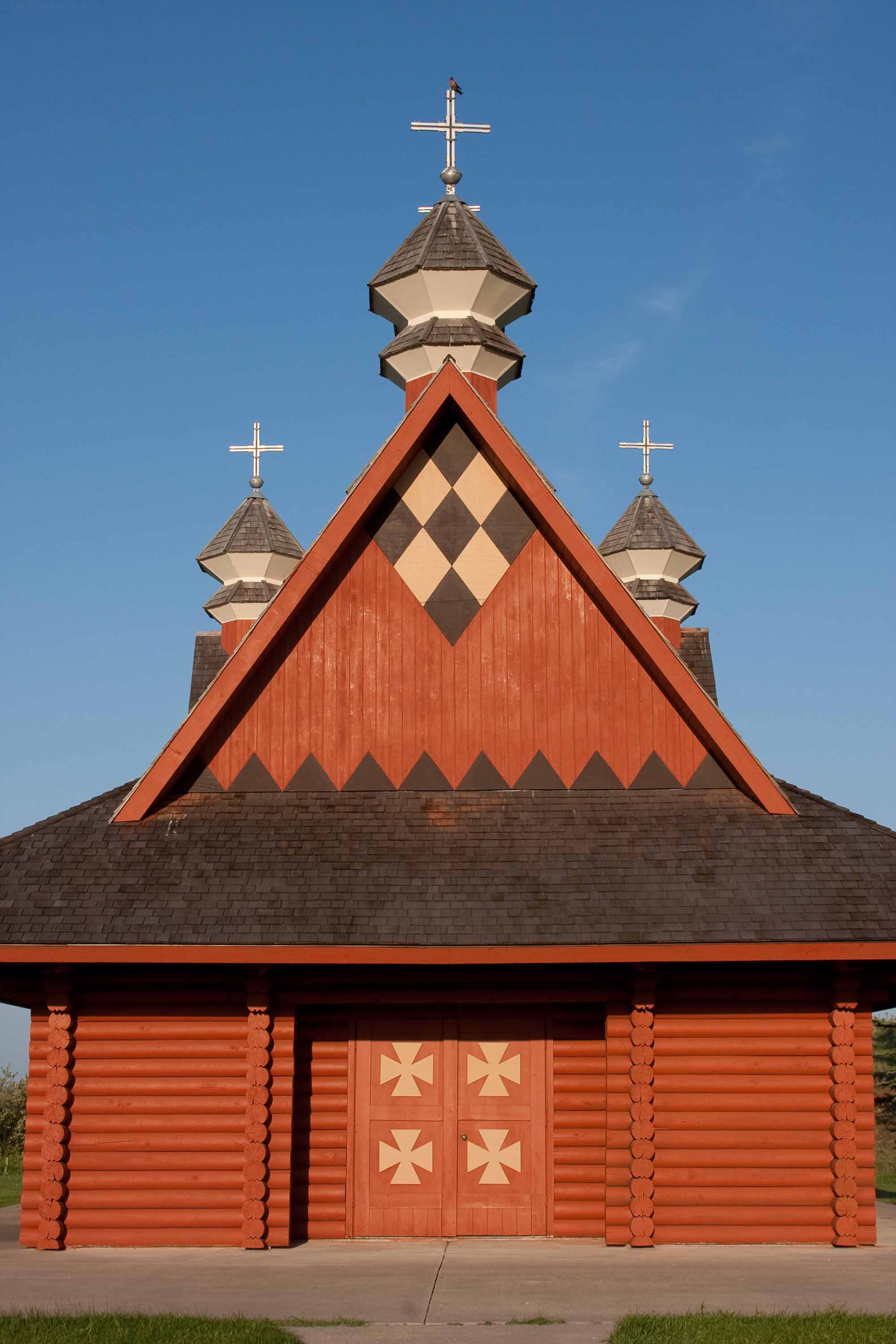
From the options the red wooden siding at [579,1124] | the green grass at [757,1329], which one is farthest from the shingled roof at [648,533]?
the green grass at [757,1329]

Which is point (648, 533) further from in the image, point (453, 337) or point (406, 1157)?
point (406, 1157)

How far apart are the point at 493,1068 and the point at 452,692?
3720mm

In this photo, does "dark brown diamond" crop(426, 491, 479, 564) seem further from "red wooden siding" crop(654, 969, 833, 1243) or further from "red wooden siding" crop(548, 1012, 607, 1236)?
"red wooden siding" crop(654, 969, 833, 1243)

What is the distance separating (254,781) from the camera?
1439 centimetres

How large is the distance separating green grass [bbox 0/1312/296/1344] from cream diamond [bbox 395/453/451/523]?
27.5ft

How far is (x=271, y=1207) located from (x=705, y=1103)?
4024 mm

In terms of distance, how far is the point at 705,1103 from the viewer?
13.0 metres

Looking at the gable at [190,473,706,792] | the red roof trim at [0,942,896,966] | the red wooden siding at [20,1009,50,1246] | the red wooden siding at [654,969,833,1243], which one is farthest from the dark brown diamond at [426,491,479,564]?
the red wooden siding at [20,1009,50,1246]

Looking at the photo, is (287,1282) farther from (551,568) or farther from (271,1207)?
(551,568)

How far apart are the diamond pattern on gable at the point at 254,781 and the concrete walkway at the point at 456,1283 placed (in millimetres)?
4289

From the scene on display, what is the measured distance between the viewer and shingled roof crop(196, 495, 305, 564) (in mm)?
24297

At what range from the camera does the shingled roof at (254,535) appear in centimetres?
2430

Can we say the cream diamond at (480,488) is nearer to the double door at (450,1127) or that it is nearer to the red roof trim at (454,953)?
the red roof trim at (454,953)

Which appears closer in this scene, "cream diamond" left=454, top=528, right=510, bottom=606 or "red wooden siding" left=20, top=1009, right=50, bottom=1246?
"red wooden siding" left=20, top=1009, right=50, bottom=1246
